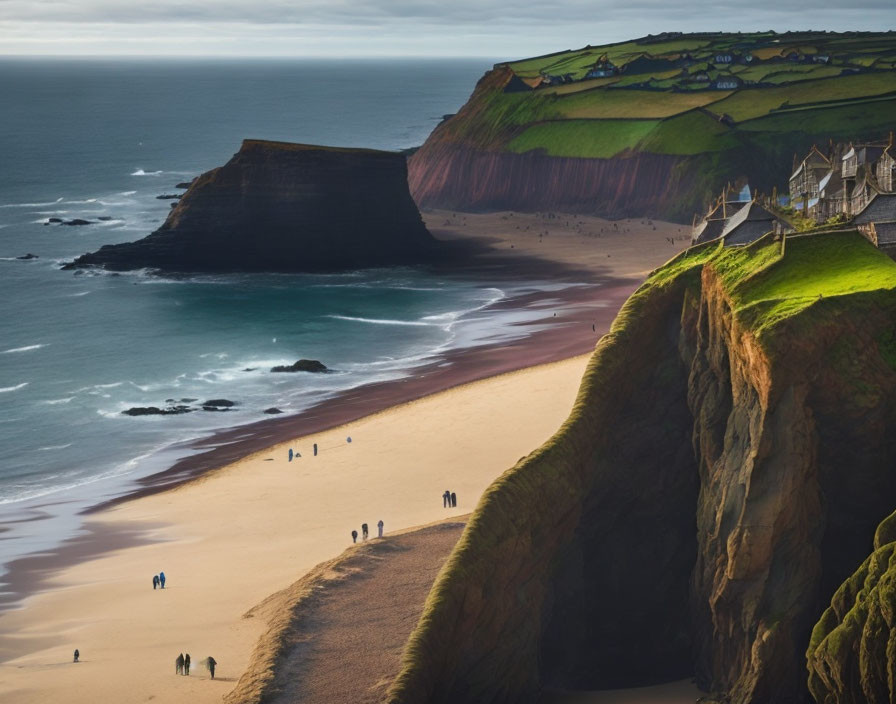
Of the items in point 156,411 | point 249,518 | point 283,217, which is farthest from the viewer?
point 283,217

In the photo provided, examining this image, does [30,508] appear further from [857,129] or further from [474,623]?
[857,129]

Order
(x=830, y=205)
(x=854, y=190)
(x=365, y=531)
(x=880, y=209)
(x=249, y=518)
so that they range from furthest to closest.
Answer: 1. (x=249, y=518)
2. (x=365, y=531)
3. (x=830, y=205)
4. (x=854, y=190)
5. (x=880, y=209)

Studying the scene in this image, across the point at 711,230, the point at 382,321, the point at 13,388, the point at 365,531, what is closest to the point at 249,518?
the point at 365,531

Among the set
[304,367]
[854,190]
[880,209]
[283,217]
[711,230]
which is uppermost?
[854,190]

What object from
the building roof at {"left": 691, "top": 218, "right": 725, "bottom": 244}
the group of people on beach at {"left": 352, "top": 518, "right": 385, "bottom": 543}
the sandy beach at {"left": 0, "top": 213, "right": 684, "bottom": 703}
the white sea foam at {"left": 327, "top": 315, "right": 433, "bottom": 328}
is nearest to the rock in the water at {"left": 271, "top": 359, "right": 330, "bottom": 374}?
the sandy beach at {"left": 0, "top": 213, "right": 684, "bottom": 703}

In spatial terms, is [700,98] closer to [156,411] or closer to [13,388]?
[156,411]

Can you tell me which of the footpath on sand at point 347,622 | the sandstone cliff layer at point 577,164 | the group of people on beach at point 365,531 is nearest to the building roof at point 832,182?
the footpath on sand at point 347,622

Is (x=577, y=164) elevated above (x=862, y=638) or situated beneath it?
elevated above

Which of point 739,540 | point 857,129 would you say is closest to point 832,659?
point 739,540
